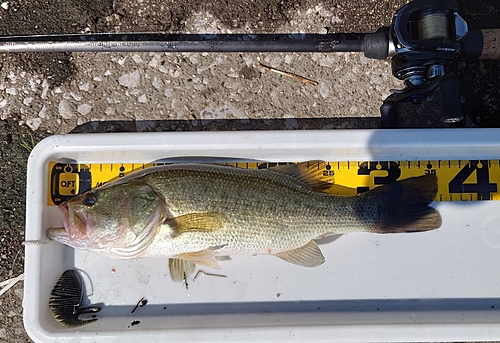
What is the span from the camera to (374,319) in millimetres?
2203

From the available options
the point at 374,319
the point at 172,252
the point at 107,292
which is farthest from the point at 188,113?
the point at 374,319

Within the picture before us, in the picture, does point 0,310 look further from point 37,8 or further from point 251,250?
point 37,8

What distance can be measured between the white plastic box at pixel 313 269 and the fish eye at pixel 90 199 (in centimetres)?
39

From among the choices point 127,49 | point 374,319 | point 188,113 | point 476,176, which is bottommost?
point 374,319

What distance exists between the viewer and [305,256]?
6.88 feet

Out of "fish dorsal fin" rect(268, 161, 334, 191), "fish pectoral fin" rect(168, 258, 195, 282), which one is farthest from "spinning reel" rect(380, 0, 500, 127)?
"fish pectoral fin" rect(168, 258, 195, 282)

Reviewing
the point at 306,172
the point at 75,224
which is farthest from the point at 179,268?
the point at 306,172

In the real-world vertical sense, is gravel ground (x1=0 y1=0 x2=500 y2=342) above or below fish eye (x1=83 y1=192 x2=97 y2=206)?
above

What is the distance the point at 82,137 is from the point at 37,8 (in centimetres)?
99

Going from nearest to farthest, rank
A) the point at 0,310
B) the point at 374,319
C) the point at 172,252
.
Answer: the point at 172,252 → the point at 374,319 → the point at 0,310

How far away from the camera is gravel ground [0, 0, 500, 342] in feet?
8.20

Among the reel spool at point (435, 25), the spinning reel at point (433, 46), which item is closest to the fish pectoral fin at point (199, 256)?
the spinning reel at point (433, 46)

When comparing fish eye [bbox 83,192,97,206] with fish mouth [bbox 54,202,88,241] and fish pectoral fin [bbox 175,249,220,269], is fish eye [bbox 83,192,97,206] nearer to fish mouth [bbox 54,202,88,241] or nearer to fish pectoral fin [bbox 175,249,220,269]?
fish mouth [bbox 54,202,88,241]

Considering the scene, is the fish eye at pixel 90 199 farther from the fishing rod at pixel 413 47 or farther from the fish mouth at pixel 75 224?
the fishing rod at pixel 413 47
